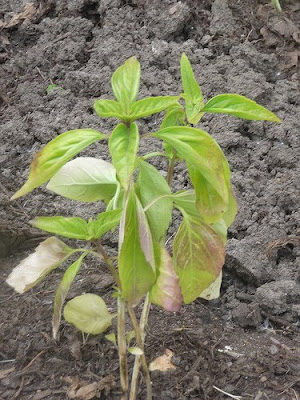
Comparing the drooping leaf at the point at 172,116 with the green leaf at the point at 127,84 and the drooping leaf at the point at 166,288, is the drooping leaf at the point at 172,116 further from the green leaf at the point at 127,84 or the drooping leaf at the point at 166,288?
the drooping leaf at the point at 166,288

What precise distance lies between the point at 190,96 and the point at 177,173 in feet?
3.27

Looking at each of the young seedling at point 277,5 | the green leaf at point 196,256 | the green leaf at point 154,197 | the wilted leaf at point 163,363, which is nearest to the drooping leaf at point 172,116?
the green leaf at point 154,197

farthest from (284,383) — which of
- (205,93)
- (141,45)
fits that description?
(141,45)

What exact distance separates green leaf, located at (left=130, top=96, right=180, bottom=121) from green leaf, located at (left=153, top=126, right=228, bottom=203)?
6cm

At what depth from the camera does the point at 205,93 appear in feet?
8.64

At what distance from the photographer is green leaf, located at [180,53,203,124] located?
1.38 metres

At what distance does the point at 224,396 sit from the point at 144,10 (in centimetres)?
189

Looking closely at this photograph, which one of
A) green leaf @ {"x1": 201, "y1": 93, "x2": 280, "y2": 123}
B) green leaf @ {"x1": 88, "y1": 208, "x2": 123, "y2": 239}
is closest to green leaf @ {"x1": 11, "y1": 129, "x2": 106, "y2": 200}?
green leaf @ {"x1": 88, "y1": 208, "x2": 123, "y2": 239}

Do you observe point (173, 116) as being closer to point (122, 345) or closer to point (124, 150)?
point (124, 150)

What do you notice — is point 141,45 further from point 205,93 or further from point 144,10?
point 205,93

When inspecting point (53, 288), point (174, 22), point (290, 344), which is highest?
point (174, 22)

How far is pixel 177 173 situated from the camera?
7.92 ft

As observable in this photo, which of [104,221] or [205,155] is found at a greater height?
[205,155]

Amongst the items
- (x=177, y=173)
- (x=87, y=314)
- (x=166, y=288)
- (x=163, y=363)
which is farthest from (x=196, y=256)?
(x=177, y=173)
